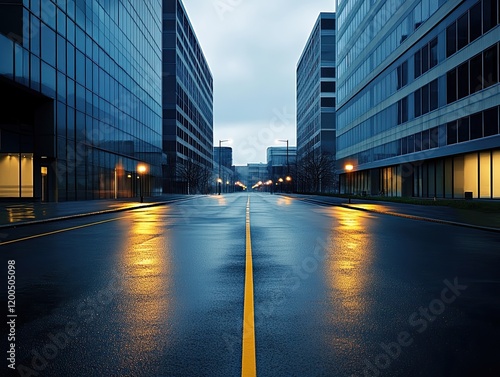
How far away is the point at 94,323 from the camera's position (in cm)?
495

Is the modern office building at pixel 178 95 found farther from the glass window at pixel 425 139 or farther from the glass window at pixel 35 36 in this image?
the glass window at pixel 425 139

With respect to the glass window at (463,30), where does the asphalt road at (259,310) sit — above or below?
below

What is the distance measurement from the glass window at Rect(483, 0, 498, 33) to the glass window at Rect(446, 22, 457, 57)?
14.5 ft

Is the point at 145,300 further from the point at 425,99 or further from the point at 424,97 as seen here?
the point at 424,97

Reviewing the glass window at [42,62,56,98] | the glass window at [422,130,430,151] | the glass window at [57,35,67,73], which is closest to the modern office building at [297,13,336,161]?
the glass window at [422,130,430,151]

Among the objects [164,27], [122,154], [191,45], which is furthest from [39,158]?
[191,45]

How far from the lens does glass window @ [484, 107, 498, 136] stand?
99.7 ft

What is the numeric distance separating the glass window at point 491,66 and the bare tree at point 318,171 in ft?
121

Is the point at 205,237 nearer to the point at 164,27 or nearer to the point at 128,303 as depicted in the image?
the point at 128,303

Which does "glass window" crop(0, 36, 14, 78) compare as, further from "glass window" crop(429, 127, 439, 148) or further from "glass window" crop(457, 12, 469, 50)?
"glass window" crop(429, 127, 439, 148)

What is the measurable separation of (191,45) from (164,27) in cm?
1880

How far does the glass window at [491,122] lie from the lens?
99.7ft

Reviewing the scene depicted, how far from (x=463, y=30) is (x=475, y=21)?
191 centimetres

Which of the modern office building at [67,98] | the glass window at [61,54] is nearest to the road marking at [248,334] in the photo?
the modern office building at [67,98]
